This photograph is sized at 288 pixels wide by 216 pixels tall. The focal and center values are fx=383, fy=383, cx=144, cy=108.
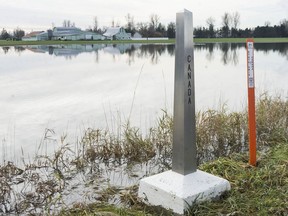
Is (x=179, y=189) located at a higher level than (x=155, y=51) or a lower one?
lower

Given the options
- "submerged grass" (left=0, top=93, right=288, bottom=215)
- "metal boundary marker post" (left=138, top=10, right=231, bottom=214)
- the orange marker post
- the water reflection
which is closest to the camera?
"metal boundary marker post" (left=138, top=10, right=231, bottom=214)

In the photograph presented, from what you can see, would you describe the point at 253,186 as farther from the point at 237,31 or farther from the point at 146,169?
the point at 237,31

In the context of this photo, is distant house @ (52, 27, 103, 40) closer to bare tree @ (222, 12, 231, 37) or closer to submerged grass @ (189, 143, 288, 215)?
bare tree @ (222, 12, 231, 37)

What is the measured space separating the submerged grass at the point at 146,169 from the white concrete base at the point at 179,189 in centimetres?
9

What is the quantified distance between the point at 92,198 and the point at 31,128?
162 inches

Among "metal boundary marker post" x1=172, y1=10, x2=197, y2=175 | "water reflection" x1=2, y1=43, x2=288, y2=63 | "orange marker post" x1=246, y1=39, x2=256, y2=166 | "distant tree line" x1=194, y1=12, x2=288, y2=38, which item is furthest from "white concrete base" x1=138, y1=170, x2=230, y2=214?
"distant tree line" x1=194, y1=12, x2=288, y2=38

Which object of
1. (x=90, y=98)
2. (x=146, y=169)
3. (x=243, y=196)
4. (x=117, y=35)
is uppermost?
(x=117, y=35)

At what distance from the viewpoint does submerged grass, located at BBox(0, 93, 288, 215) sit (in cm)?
388

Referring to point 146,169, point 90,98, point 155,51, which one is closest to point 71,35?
point 155,51

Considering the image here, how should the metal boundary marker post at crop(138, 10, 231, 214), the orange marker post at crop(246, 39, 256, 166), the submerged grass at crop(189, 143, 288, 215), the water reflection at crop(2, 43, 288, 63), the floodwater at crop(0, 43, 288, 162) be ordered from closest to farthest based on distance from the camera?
the submerged grass at crop(189, 143, 288, 215) < the metal boundary marker post at crop(138, 10, 231, 214) < the orange marker post at crop(246, 39, 256, 166) < the floodwater at crop(0, 43, 288, 162) < the water reflection at crop(2, 43, 288, 63)

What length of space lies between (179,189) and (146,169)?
197cm

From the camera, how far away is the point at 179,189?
3734mm

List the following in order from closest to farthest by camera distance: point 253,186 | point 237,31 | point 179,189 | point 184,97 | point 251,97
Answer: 1. point 179,189
2. point 184,97
3. point 253,186
4. point 251,97
5. point 237,31

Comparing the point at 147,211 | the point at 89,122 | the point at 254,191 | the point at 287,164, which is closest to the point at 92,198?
the point at 147,211
